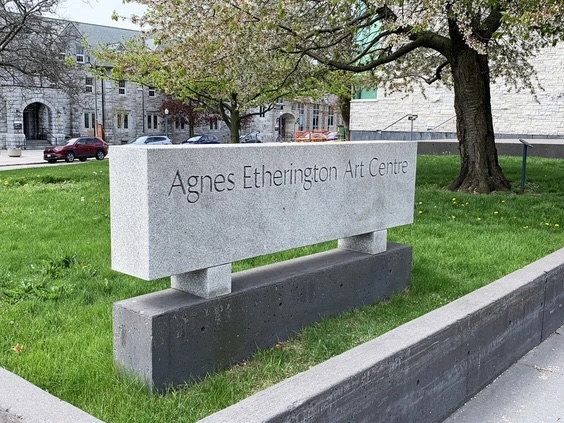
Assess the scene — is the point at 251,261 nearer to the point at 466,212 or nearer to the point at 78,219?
the point at 78,219

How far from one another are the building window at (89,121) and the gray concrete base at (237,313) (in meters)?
61.0

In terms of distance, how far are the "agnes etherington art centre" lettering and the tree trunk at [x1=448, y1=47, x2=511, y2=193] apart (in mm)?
7954

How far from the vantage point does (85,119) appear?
205ft

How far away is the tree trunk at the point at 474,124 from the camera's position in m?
13.3

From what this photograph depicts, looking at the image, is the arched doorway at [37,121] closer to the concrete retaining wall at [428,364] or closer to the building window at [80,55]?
the building window at [80,55]

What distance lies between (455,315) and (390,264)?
162 centimetres

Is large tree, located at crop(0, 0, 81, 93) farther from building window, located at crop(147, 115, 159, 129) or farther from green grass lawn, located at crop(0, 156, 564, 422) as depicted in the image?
building window, located at crop(147, 115, 159, 129)

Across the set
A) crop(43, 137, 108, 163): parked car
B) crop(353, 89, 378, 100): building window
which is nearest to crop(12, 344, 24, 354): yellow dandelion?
crop(353, 89, 378, 100): building window

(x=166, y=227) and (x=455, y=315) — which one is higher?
(x=166, y=227)

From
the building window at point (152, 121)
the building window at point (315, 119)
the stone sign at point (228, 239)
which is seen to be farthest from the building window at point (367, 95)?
the building window at point (315, 119)

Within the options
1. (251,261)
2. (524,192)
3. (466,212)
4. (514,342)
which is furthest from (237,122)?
(514,342)

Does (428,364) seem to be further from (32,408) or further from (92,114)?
(92,114)

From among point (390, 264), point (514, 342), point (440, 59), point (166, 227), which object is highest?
point (440, 59)

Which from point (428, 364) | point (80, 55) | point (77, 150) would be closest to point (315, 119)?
point (80, 55)
